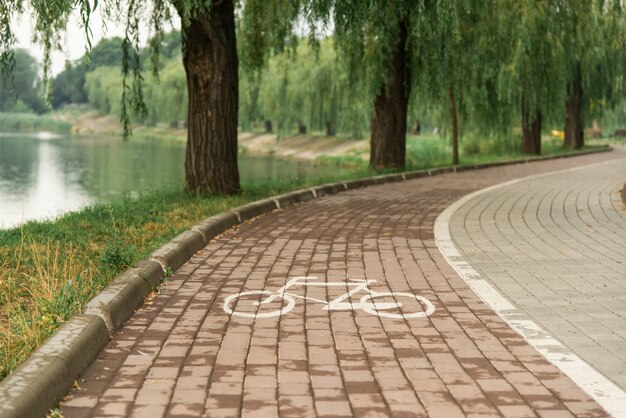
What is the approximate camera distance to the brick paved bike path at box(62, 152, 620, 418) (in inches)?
162

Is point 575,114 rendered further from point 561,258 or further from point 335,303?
point 335,303

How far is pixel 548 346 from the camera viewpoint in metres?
5.17

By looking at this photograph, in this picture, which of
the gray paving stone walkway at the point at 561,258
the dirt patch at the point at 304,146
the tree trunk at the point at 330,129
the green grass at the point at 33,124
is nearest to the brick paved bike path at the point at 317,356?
the gray paving stone walkway at the point at 561,258

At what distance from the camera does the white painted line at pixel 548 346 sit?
13.9 feet

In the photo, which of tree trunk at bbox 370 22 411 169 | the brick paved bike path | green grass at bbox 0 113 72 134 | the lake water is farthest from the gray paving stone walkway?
green grass at bbox 0 113 72 134

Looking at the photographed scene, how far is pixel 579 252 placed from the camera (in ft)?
29.3

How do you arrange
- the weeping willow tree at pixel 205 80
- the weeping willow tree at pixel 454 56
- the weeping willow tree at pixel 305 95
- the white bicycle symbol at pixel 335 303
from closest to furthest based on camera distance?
the white bicycle symbol at pixel 335 303
the weeping willow tree at pixel 205 80
the weeping willow tree at pixel 454 56
the weeping willow tree at pixel 305 95

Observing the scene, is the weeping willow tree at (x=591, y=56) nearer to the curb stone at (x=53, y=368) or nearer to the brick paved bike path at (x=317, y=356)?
the brick paved bike path at (x=317, y=356)

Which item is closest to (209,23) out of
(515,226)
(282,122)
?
(515,226)

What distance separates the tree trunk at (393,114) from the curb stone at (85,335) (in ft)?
38.2

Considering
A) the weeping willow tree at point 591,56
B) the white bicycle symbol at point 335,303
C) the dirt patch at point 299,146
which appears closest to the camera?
the white bicycle symbol at point 335,303

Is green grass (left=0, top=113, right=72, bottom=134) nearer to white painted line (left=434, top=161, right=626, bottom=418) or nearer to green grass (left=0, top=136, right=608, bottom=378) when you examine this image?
green grass (left=0, top=136, right=608, bottom=378)

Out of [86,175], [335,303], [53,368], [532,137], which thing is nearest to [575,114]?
[532,137]

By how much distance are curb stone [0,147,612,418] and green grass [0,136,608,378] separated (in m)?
0.14
